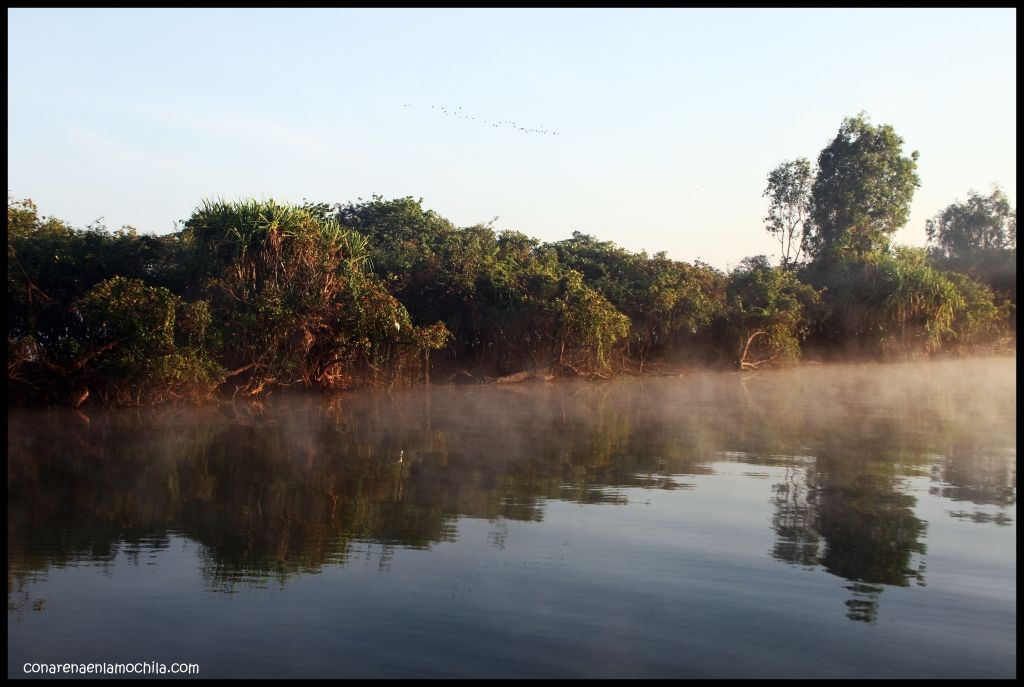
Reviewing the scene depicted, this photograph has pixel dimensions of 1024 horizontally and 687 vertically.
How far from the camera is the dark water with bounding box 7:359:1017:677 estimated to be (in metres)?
5.19

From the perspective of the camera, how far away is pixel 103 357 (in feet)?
54.4

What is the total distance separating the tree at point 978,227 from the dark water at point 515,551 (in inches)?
1381

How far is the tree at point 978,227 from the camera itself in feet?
148

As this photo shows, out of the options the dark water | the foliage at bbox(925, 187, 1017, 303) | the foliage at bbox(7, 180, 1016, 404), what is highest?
the foliage at bbox(925, 187, 1017, 303)

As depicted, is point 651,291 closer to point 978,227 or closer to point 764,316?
point 764,316

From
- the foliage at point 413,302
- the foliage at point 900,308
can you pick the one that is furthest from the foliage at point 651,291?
the foliage at point 900,308

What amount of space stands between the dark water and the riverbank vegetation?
10.2 ft

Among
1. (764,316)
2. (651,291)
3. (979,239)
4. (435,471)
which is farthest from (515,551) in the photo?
(979,239)

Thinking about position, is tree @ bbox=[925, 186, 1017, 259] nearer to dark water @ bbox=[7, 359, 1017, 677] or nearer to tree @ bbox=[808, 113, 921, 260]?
tree @ bbox=[808, 113, 921, 260]

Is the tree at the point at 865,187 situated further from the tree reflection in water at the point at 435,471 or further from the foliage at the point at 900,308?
the tree reflection in water at the point at 435,471

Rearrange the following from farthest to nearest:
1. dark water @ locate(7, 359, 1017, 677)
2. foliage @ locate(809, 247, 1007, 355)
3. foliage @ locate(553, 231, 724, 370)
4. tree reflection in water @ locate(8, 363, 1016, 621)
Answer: foliage @ locate(809, 247, 1007, 355) → foliage @ locate(553, 231, 724, 370) → tree reflection in water @ locate(8, 363, 1016, 621) → dark water @ locate(7, 359, 1017, 677)

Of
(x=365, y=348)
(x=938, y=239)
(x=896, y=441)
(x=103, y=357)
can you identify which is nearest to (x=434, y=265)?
(x=365, y=348)

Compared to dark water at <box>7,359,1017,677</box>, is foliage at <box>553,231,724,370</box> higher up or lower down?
higher up

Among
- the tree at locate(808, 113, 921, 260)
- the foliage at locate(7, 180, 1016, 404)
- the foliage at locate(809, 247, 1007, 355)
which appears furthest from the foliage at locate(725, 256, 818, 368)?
the tree at locate(808, 113, 921, 260)
